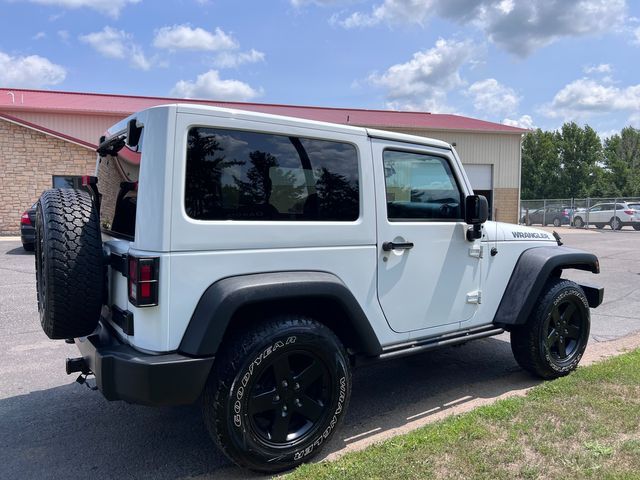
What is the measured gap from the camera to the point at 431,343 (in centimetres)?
368

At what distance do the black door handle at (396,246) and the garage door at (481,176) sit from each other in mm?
23300

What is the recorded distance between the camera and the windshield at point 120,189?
9.68 feet

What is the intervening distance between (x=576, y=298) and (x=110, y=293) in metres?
3.74

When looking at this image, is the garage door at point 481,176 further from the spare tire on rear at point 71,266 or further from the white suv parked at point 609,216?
the spare tire on rear at point 71,266

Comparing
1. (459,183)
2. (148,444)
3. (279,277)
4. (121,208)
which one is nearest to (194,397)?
(279,277)

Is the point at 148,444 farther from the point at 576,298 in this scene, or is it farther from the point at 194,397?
the point at 576,298

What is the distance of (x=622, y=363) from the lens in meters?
4.59

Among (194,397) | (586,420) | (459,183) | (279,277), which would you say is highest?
(459,183)

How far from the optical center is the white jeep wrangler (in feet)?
8.67

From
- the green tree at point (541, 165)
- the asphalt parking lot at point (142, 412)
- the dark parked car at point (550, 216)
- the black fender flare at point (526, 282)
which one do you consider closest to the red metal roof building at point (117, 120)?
the dark parked car at point (550, 216)

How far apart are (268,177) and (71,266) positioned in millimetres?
1177

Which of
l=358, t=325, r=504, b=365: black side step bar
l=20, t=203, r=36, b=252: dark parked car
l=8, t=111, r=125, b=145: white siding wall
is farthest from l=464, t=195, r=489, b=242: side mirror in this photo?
l=8, t=111, r=125, b=145: white siding wall

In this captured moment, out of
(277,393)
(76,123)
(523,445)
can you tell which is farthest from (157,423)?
(76,123)

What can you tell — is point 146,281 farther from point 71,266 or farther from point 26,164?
point 26,164
